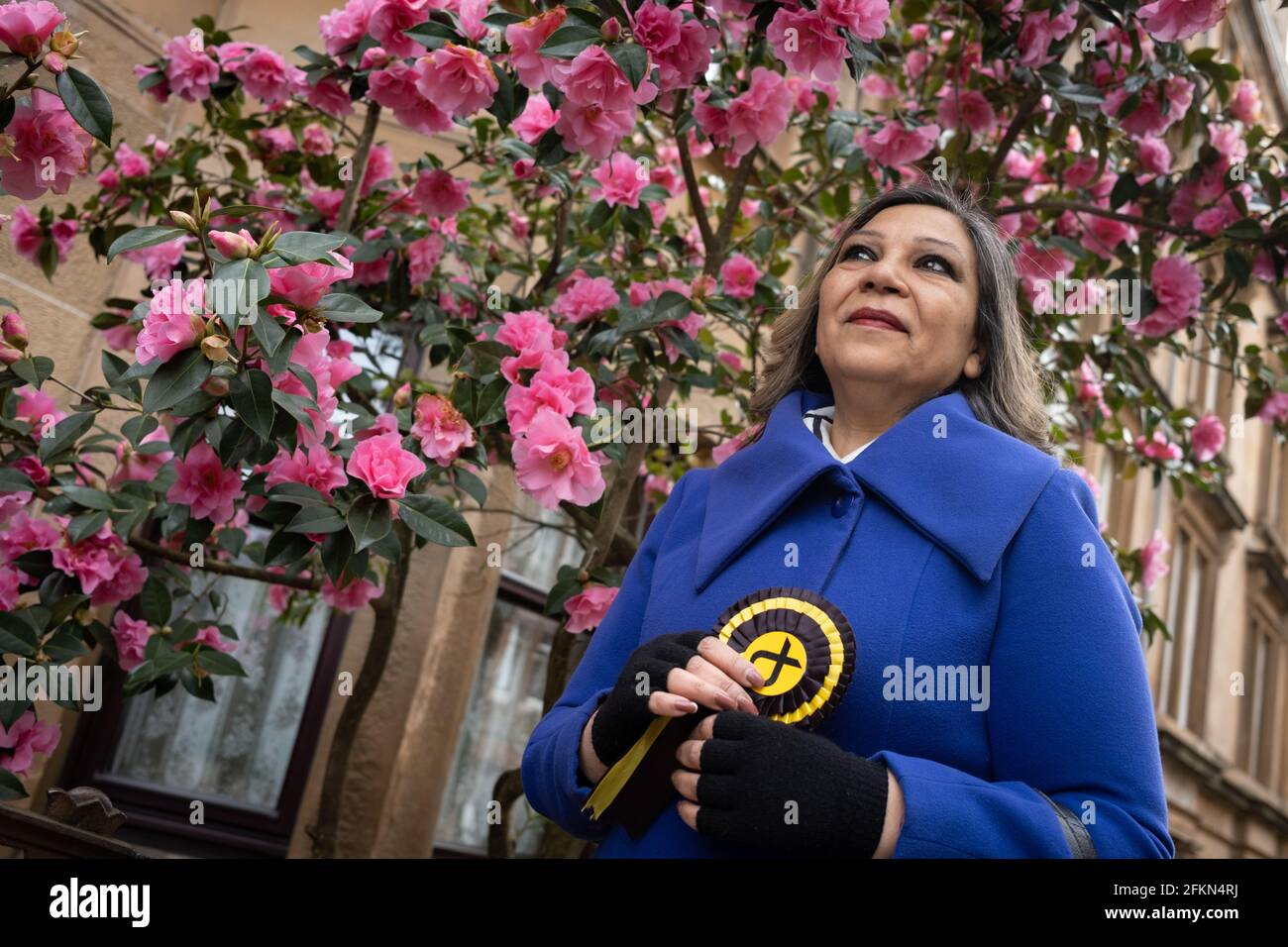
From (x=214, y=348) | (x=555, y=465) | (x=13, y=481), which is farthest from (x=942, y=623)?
(x=13, y=481)

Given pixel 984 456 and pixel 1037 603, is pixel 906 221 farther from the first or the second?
pixel 1037 603

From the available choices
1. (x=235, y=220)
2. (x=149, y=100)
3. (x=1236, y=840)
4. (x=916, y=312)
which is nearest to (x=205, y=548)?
(x=235, y=220)

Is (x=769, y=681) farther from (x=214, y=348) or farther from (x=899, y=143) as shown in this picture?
(x=899, y=143)

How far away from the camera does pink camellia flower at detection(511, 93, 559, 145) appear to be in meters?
2.56

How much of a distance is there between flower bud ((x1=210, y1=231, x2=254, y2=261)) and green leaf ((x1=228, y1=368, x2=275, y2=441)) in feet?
0.57

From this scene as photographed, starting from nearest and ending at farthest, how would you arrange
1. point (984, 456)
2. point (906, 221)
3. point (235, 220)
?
point (984, 456) < point (906, 221) < point (235, 220)

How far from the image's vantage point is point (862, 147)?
322 centimetres

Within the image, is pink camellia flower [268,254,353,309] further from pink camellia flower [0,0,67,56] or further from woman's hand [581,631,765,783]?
woman's hand [581,631,765,783]

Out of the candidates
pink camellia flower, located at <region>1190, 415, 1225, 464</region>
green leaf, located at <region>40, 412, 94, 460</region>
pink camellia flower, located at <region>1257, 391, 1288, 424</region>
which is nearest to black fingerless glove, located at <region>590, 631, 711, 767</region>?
green leaf, located at <region>40, 412, 94, 460</region>

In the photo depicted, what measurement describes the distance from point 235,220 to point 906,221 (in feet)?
7.68

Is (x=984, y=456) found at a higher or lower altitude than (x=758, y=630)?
higher

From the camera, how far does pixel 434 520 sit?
1.95 m

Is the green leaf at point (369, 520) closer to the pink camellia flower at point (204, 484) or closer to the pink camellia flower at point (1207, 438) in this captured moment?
the pink camellia flower at point (204, 484)
